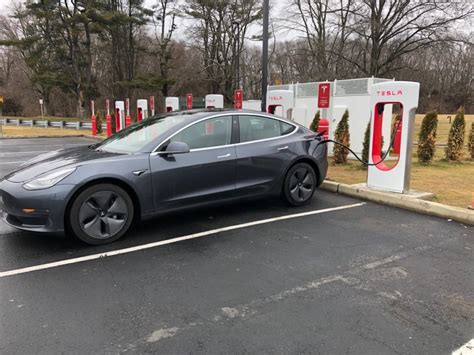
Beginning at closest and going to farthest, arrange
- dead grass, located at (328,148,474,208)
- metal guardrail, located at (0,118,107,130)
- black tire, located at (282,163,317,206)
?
1. black tire, located at (282,163,317,206)
2. dead grass, located at (328,148,474,208)
3. metal guardrail, located at (0,118,107,130)

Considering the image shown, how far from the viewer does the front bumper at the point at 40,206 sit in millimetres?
3980

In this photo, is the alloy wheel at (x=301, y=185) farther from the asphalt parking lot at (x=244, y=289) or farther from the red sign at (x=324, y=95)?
the red sign at (x=324, y=95)

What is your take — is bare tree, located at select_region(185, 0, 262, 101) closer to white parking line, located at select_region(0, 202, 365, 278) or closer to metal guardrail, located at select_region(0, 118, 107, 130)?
metal guardrail, located at select_region(0, 118, 107, 130)

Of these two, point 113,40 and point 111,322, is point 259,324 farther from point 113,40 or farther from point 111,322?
point 113,40

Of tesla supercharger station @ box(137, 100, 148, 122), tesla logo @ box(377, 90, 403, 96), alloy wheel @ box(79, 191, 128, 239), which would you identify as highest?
tesla logo @ box(377, 90, 403, 96)

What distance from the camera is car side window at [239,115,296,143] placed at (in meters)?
5.48

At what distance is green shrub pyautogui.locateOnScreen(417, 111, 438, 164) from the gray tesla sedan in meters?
4.98

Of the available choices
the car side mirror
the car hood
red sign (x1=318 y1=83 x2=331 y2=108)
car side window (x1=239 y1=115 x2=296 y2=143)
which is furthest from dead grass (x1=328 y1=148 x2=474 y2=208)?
the car hood

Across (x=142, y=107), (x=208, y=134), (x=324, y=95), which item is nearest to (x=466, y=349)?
(x=208, y=134)

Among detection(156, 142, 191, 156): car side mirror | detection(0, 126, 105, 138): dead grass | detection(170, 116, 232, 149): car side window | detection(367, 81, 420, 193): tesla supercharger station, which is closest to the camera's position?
detection(156, 142, 191, 156): car side mirror

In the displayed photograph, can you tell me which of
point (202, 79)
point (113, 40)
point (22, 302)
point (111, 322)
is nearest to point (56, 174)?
point (22, 302)

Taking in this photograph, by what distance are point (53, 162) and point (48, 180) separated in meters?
0.47

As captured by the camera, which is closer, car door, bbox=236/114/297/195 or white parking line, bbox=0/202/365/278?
white parking line, bbox=0/202/365/278

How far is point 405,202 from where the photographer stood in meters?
6.02
